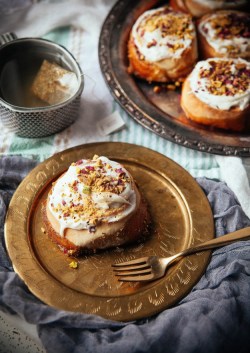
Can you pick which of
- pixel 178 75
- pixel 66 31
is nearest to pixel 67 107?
pixel 178 75

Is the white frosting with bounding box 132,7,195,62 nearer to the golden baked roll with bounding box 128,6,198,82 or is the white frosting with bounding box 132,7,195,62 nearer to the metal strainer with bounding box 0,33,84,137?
the golden baked roll with bounding box 128,6,198,82

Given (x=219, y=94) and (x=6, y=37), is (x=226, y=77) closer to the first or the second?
(x=219, y=94)

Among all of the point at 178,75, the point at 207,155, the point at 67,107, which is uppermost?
the point at 67,107

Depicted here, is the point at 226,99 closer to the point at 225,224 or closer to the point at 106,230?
the point at 225,224

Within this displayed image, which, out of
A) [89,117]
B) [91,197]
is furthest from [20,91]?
[91,197]

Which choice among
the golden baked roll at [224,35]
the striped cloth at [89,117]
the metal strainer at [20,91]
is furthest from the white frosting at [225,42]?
the metal strainer at [20,91]

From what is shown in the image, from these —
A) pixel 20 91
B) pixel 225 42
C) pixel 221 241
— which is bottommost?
pixel 221 241
